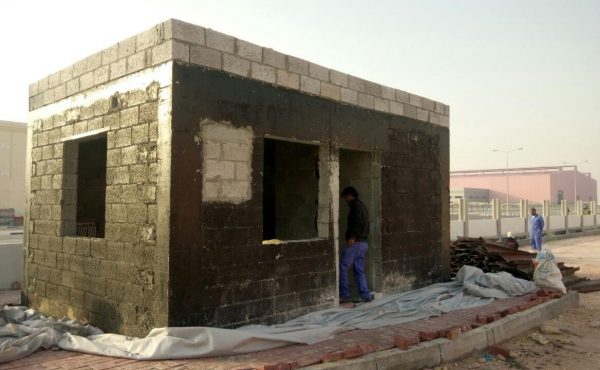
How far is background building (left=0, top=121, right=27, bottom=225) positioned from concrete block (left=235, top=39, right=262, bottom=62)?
26.3 meters

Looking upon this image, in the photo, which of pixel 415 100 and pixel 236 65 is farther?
pixel 415 100

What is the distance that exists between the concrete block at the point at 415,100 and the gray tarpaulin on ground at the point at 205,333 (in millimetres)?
3389

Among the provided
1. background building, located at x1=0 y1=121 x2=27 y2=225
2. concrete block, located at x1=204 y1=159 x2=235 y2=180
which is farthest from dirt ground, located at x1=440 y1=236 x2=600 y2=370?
background building, located at x1=0 y1=121 x2=27 y2=225

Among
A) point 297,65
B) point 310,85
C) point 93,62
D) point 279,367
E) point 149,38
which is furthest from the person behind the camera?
point 310,85

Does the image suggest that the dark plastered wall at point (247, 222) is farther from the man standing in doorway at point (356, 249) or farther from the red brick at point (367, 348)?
the red brick at point (367, 348)

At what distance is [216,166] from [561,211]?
32765 mm

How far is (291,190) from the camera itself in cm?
823

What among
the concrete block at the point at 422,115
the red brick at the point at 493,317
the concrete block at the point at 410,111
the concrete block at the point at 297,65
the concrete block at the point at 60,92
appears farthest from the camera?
the concrete block at the point at 422,115

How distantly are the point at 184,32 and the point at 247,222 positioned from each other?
226 centimetres

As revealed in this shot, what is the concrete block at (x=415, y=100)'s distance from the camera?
865cm

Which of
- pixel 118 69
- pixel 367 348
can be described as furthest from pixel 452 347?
pixel 118 69

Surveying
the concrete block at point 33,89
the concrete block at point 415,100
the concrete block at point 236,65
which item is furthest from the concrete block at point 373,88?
the concrete block at point 33,89

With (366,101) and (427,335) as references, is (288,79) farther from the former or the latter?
(427,335)

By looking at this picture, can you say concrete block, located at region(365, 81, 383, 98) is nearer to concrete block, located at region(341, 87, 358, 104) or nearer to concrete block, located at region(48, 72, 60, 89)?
concrete block, located at region(341, 87, 358, 104)
